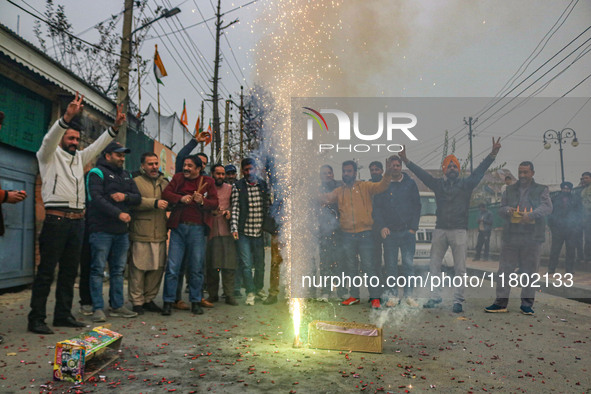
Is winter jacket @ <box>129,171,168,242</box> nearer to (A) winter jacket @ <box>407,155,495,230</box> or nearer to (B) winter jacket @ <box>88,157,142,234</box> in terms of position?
(B) winter jacket @ <box>88,157,142,234</box>

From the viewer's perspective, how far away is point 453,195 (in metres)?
7.13

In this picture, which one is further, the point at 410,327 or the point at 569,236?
the point at 569,236

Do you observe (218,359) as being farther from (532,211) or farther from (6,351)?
(532,211)

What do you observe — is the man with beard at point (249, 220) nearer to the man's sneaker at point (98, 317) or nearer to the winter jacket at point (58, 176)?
the man's sneaker at point (98, 317)

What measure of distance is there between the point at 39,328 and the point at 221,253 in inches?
114

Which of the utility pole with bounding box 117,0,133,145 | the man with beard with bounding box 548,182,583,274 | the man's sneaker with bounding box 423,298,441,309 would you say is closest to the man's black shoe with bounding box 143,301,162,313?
the man's sneaker with bounding box 423,298,441,309

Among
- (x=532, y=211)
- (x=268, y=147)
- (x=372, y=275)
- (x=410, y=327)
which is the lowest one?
(x=410, y=327)

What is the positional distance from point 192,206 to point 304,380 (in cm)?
383

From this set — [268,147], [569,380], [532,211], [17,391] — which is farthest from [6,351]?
[532,211]

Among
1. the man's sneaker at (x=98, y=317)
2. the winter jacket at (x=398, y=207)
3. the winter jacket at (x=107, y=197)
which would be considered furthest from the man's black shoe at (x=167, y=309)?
the winter jacket at (x=398, y=207)

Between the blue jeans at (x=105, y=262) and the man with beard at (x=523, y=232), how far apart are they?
5257 mm

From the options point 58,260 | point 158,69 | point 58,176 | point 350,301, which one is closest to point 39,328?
point 58,260

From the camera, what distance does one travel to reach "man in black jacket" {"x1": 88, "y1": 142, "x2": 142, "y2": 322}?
580 centimetres

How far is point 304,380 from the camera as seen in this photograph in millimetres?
3469
